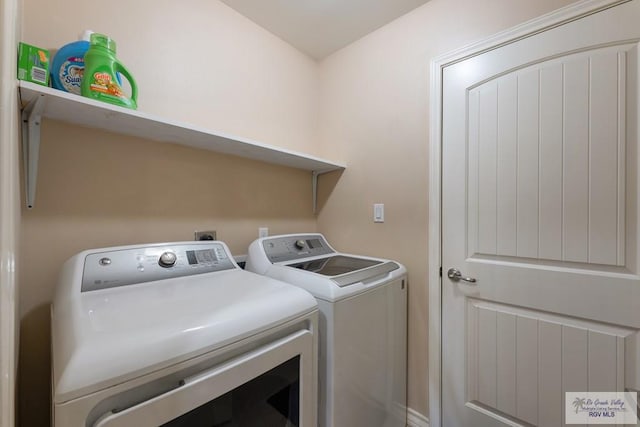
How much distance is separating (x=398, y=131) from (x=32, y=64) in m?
1.60

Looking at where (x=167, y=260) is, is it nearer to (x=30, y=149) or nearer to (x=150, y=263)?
(x=150, y=263)

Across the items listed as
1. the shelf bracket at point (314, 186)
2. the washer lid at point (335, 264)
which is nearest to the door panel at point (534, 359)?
the washer lid at point (335, 264)

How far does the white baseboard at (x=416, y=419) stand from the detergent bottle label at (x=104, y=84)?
2.13m

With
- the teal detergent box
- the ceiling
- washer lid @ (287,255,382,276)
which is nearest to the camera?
the teal detergent box

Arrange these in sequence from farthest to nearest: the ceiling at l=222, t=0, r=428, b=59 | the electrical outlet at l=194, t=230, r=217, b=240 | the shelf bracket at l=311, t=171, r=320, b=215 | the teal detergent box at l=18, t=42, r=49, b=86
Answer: the shelf bracket at l=311, t=171, r=320, b=215, the ceiling at l=222, t=0, r=428, b=59, the electrical outlet at l=194, t=230, r=217, b=240, the teal detergent box at l=18, t=42, r=49, b=86

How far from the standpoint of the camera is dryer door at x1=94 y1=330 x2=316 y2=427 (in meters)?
0.57

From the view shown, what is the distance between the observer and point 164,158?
133cm

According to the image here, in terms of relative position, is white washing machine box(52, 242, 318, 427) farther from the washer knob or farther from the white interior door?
the white interior door

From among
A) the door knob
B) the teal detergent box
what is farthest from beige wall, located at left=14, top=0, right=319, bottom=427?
the door knob

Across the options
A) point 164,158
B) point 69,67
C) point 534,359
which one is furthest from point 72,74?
point 534,359

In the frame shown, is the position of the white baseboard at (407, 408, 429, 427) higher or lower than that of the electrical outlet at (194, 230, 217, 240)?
lower

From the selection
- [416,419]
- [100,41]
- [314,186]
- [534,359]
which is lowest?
[416,419]

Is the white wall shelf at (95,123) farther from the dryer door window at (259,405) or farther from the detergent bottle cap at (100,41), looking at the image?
the dryer door window at (259,405)

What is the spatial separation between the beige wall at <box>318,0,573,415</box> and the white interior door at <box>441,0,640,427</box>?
0.44 feet
